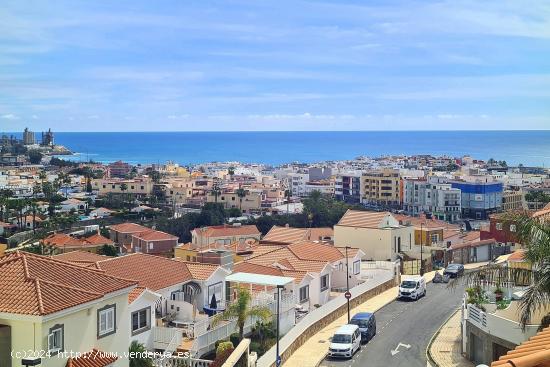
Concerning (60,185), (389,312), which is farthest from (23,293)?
(60,185)

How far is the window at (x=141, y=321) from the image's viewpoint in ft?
83.1

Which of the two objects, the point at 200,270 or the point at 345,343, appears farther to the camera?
the point at 200,270

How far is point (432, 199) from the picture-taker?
141625mm

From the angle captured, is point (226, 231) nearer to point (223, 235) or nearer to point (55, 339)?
point (223, 235)

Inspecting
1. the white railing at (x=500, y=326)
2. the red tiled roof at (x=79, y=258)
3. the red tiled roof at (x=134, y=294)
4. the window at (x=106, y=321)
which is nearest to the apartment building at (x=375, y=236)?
the red tiled roof at (x=79, y=258)

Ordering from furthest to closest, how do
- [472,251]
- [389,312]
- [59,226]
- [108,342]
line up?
[59,226] < [472,251] < [389,312] < [108,342]

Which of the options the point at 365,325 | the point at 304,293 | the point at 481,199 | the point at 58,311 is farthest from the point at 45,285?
the point at 481,199

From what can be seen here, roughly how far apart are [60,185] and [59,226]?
61.2 meters

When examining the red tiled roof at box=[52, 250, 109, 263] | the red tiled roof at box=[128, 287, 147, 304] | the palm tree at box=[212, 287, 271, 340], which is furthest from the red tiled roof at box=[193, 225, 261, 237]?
the red tiled roof at box=[128, 287, 147, 304]

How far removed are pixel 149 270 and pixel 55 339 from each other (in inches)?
562

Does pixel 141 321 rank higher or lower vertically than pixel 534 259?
lower

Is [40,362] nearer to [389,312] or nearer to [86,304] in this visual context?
[86,304]

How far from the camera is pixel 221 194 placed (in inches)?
5231

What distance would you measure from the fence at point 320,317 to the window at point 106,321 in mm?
7180
